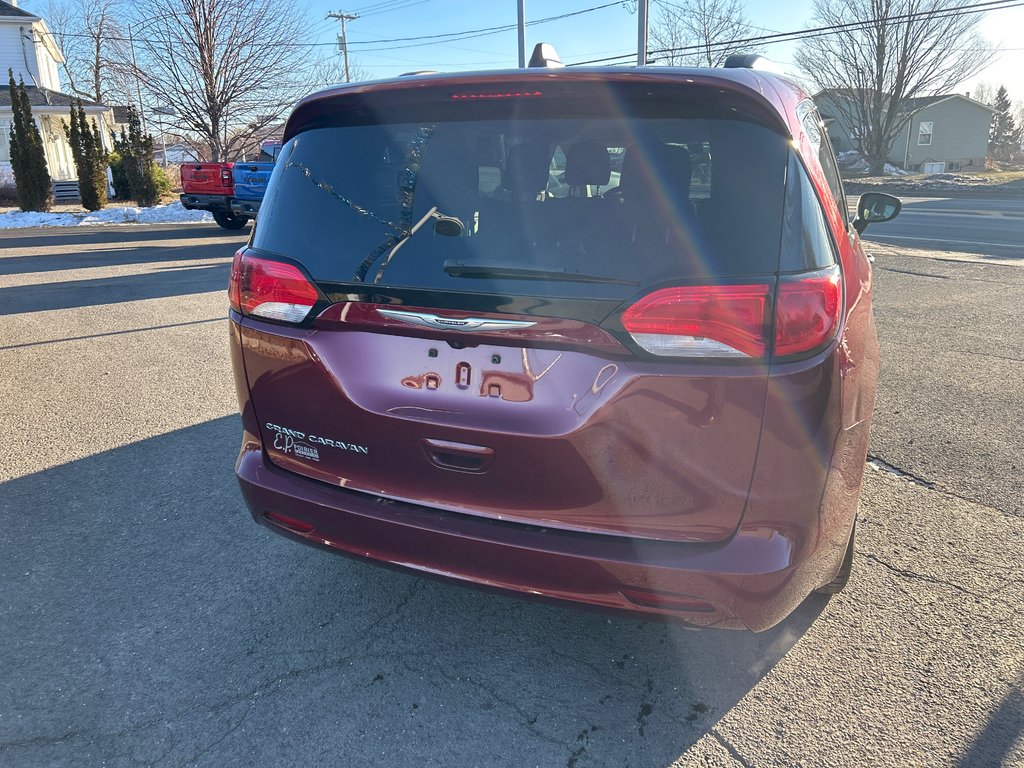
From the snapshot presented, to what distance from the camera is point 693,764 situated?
7.00 ft

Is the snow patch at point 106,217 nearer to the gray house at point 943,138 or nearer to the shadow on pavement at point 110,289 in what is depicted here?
the shadow on pavement at point 110,289

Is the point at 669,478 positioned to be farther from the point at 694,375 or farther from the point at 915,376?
the point at 915,376

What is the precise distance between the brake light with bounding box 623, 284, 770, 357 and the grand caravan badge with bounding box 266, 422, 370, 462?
3.20ft

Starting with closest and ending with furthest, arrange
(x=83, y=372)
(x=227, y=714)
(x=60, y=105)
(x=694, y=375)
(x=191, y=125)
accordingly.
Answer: (x=694, y=375) < (x=227, y=714) < (x=83, y=372) < (x=191, y=125) < (x=60, y=105)

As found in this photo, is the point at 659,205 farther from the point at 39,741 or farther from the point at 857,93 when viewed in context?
the point at 857,93

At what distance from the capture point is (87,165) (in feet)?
72.8

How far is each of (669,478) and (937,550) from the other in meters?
1.98

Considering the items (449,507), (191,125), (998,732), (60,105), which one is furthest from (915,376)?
(60,105)

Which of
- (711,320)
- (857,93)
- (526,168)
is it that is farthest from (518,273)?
(857,93)

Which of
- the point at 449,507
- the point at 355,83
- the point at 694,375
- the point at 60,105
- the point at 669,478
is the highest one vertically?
the point at 60,105

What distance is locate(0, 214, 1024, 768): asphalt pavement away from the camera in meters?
2.22

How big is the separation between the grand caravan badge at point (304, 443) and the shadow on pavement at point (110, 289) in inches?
298

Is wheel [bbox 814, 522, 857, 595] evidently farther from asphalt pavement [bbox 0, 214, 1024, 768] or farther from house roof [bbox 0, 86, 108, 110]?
house roof [bbox 0, 86, 108, 110]

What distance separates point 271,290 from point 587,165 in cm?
117
